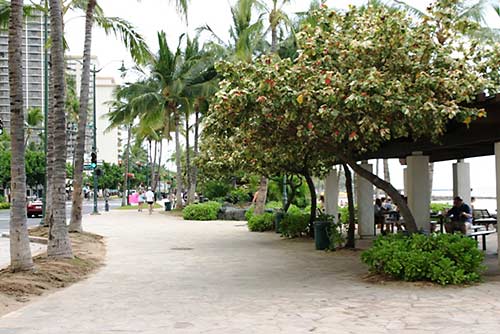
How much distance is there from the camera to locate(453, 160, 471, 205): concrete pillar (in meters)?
24.2

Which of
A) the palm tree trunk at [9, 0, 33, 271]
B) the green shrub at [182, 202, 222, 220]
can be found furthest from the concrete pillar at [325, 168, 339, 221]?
the palm tree trunk at [9, 0, 33, 271]

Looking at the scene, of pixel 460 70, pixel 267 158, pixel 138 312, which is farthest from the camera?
pixel 267 158

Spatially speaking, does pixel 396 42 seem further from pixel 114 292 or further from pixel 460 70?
pixel 114 292

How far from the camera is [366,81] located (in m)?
9.70

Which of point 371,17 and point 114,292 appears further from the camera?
point 371,17

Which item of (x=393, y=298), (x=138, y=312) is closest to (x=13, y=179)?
(x=138, y=312)

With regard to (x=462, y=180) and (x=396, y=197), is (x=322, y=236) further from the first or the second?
(x=462, y=180)

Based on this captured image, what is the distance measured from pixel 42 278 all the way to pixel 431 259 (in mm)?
7042

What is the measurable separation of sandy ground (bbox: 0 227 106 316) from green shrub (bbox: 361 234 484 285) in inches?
230

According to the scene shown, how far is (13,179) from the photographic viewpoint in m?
11.4

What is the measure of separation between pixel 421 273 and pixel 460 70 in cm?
352

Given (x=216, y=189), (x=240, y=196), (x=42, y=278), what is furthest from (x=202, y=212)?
(x=42, y=278)

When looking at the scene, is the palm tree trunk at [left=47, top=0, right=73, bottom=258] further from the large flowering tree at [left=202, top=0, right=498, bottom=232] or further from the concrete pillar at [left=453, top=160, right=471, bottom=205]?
the concrete pillar at [left=453, top=160, right=471, bottom=205]

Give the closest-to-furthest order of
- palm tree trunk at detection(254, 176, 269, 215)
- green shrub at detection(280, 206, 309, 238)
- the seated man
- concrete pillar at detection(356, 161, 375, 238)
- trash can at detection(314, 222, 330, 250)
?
trash can at detection(314, 222, 330, 250)
the seated man
green shrub at detection(280, 206, 309, 238)
concrete pillar at detection(356, 161, 375, 238)
palm tree trunk at detection(254, 176, 269, 215)
